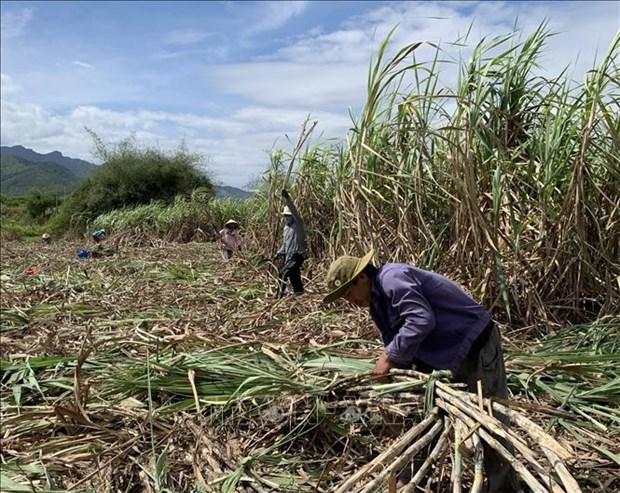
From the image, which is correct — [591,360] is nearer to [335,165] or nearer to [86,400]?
[86,400]

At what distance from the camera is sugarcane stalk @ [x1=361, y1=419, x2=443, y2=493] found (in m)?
1.74

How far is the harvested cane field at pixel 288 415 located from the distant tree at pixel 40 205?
3028 cm

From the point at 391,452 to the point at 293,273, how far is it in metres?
4.63

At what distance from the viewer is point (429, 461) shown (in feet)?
6.03

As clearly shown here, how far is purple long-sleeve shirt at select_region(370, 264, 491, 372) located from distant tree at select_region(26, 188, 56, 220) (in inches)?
1275

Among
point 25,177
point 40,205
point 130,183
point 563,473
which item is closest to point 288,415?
point 563,473

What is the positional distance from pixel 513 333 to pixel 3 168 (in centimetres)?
17932

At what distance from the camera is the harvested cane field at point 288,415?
6.71ft

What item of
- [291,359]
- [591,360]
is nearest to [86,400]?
[291,359]

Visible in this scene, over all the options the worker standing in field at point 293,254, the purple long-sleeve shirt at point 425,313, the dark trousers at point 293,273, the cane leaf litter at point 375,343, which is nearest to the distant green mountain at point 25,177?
the worker standing in field at point 293,254

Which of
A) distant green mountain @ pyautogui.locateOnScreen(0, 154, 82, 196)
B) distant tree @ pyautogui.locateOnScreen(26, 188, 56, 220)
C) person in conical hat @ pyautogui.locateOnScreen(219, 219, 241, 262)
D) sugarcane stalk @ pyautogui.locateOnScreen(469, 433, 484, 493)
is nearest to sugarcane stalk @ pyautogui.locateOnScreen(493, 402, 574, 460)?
sugarcane stalk @ pyautogui.locateOnScreen(469, 433, 484, 493)

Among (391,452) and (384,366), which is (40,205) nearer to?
(384,366)

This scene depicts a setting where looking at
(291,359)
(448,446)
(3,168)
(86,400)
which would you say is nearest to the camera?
(448,446)

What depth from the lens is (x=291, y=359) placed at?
3.34 metres
